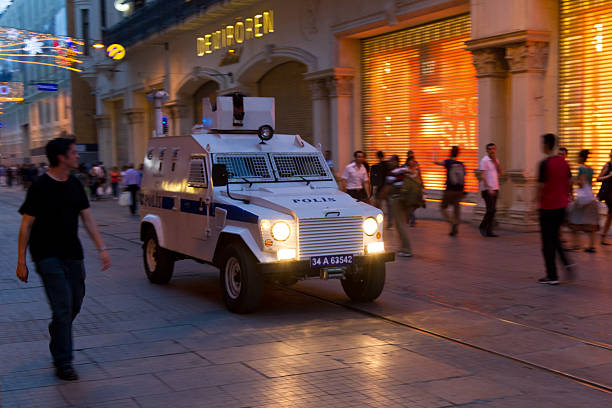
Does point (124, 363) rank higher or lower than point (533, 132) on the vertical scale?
lower

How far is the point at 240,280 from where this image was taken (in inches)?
312

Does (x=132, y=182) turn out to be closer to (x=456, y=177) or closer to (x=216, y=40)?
(x=216, y=40)

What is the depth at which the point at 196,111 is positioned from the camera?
106 feet

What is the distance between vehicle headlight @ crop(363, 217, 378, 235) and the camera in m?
8.01

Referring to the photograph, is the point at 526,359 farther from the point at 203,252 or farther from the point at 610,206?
the point at 610,206

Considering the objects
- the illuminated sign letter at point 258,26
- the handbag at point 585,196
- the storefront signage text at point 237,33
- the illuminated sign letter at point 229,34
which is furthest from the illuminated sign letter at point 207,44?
the handbag at point 585,196

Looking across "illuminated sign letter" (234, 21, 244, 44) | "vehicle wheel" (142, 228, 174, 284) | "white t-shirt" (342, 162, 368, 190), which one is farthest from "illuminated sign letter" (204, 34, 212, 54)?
"vehicle wheel" (142, 228, 174, 284)

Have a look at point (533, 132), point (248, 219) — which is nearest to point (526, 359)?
point (248, 219)

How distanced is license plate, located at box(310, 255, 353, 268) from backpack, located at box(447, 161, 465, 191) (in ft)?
22.9

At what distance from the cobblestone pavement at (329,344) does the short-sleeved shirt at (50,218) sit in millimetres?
999

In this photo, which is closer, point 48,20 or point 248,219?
point 248,219

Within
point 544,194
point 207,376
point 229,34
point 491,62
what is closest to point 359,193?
point 491,62

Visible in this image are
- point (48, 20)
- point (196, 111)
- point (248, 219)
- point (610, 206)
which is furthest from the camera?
point (48, 20)

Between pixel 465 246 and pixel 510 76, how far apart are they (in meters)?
4.76
